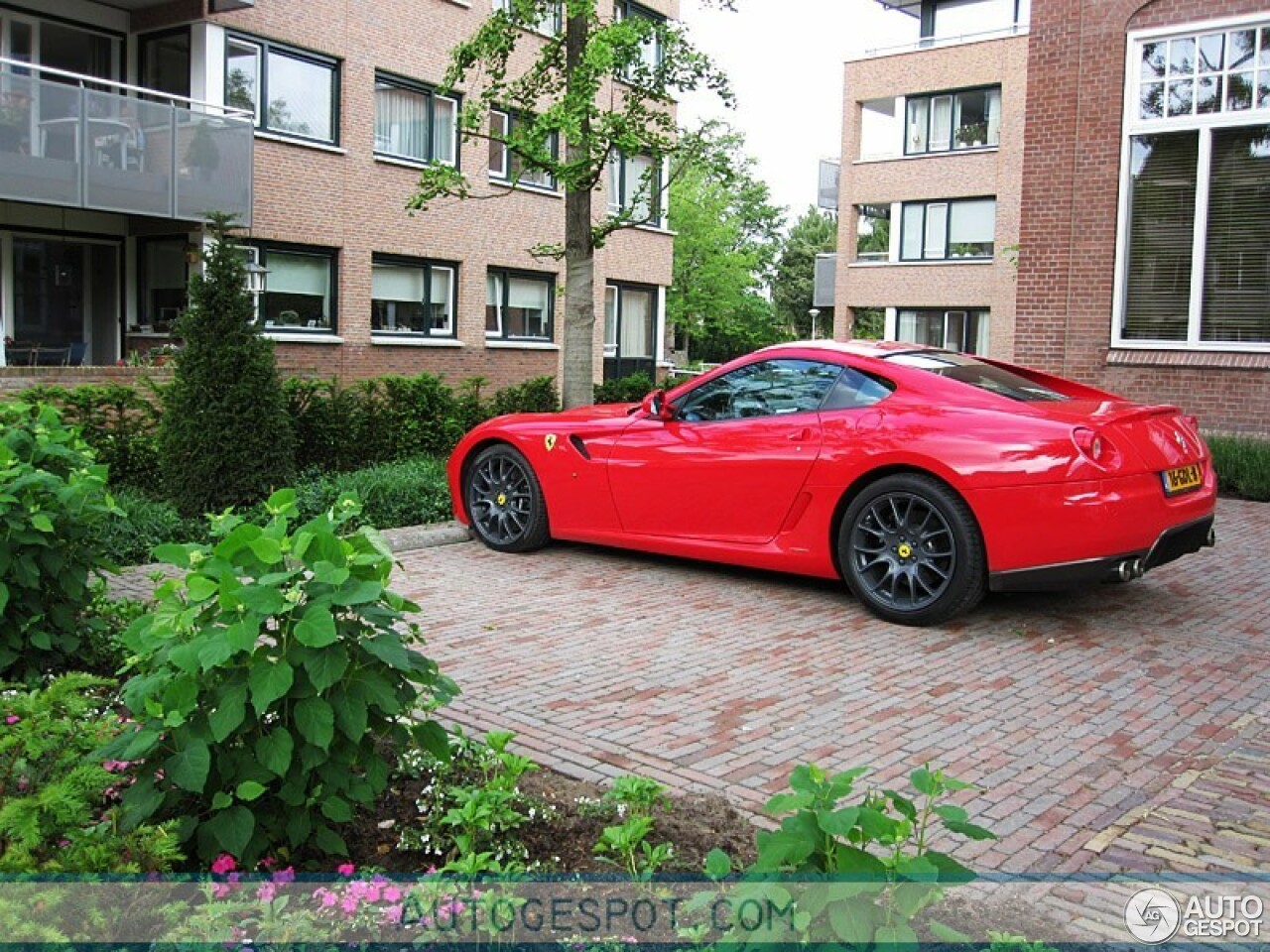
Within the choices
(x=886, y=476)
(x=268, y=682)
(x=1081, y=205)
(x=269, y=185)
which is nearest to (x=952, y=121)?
(x=269, y=185)

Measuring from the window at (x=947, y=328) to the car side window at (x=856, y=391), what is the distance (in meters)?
28.8

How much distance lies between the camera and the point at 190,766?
2.87m

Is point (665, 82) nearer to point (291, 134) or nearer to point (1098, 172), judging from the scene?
point (1098, 172)

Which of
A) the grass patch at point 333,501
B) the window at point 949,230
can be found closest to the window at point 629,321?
the window at point 949,230

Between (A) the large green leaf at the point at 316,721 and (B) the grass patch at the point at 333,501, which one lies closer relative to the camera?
(A) the large green leaf at the point at 316,721

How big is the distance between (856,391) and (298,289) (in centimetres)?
1597

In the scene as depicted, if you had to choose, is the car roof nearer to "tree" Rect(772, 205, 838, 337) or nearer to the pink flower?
the pink flower

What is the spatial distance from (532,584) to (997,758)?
377cm

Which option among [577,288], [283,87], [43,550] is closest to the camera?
[43,550]

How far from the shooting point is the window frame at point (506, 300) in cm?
2533

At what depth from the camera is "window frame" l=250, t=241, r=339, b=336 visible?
19.9 m

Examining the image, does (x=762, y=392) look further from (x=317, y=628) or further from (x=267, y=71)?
(x=267, y=71)

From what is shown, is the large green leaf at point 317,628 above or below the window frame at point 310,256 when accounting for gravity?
below

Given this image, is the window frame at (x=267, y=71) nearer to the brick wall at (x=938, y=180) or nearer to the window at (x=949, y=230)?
the brick wall at (x=938, y=180)
